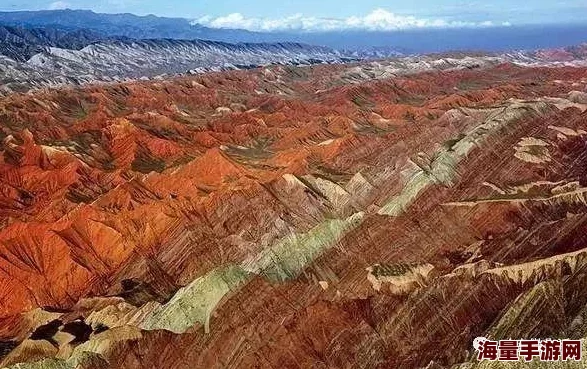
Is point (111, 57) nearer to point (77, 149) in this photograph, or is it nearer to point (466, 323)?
point (77, 149)

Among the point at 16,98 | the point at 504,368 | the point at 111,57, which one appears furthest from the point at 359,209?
the point at 111,57

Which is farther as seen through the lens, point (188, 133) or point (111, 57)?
point (111, 57)

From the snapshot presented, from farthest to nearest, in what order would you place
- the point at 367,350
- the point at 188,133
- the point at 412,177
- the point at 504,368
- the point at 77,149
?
the point at 188,133 → the point at 77,149 → the point at 412,177 → the point at 367,350 → the point at 504,368

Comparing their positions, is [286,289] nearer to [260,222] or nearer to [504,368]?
[260,222]

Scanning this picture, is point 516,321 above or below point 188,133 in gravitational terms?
above

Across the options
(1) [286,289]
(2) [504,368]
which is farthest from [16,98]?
(2) [504,368]

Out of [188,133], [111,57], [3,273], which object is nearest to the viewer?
[3,273]
